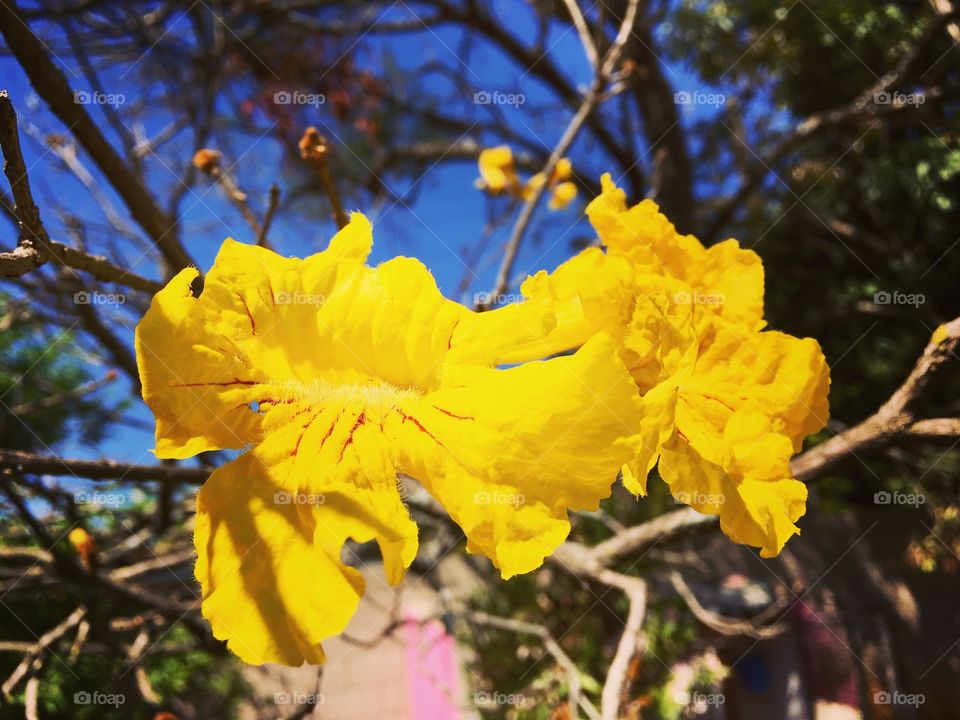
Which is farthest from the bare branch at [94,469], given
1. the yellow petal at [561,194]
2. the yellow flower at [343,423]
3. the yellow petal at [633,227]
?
the yellow petal at [561,194]

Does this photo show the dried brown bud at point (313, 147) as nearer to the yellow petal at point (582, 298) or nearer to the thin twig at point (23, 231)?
the thin twig at point (23, 231)

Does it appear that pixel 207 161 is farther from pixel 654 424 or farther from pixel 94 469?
pixel 654 424

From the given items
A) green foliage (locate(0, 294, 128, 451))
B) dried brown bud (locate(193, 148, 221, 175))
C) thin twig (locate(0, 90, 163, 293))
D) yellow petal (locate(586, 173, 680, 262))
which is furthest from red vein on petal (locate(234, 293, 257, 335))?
green foliage (locate(0, 294, 128, 451))

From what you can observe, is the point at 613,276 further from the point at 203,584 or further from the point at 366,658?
the point at 366,658

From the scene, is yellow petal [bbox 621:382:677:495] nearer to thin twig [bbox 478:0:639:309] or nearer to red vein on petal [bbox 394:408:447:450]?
red vein on petal [bbox 394:408:447:450]

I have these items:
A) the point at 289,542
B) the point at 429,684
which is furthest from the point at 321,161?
the point at 429,684

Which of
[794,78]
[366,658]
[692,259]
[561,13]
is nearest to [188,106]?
[561,13]
